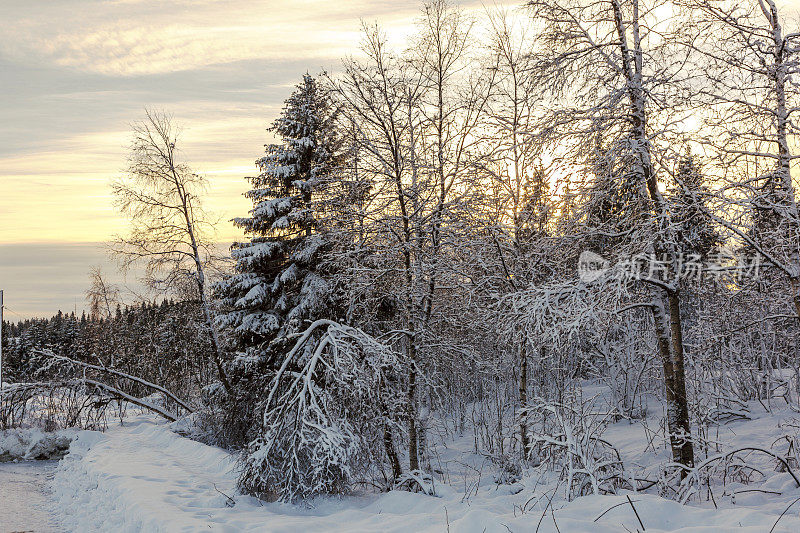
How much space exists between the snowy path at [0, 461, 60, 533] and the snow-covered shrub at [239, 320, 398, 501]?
362 centimetres

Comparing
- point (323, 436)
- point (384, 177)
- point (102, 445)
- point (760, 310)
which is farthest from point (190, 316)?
point (760, 310)

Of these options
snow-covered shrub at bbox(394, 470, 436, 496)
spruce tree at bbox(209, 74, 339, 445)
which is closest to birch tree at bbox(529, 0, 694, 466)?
snow-covered shrub at bbox(394, 470, 436, 496)

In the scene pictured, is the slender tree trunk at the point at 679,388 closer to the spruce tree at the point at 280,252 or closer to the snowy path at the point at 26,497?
the spruce tree at the point at 280,252

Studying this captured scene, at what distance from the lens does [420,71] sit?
42.5 feet

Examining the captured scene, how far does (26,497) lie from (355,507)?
788 cm

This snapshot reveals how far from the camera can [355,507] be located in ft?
27.3

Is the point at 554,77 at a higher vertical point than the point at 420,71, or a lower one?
lower

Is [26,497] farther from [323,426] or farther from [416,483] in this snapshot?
[416,483]

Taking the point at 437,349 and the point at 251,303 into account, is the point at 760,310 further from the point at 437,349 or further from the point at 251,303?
the point at 251,303

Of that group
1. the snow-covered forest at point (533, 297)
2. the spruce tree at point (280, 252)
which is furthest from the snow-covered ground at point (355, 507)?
the spruce tree at point (280, 252)

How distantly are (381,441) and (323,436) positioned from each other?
5.60 ft

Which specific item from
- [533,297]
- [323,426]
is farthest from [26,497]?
[533,297]

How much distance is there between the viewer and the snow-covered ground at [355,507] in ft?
19.5

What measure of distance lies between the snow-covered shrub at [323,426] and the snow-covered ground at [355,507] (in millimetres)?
317
